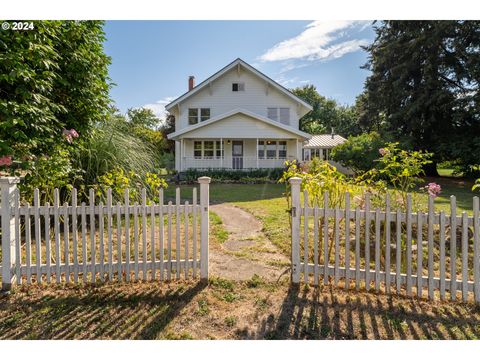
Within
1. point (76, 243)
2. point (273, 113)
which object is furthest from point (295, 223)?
point (273, 113)

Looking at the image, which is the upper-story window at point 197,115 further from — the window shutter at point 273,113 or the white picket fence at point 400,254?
the white picket fence at point 400,254

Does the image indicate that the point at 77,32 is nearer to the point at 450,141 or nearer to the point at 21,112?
the point at 21,112

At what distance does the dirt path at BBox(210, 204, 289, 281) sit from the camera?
3.90 m

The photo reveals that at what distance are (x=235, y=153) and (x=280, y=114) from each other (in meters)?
5.08

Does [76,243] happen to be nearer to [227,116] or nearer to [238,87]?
[227,116]

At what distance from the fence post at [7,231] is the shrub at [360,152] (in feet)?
61.8

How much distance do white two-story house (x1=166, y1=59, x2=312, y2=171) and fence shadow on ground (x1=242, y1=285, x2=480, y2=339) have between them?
613 inches

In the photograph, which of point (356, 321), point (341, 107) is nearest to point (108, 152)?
point (356, 321)

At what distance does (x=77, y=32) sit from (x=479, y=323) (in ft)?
22.0

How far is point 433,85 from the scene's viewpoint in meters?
19.3

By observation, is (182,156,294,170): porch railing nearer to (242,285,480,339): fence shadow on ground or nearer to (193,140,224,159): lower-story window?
(193,140,224,159): lower-story window

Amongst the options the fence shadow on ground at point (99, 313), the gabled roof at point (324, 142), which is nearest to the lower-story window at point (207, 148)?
the gabled roof at point (324, 142)

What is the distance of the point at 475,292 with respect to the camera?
118 inches

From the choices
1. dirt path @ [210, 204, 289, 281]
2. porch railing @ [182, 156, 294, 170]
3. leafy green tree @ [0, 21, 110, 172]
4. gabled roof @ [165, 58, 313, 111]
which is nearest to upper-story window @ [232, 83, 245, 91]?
gabled roof @ [165, 58, 313, 111]
